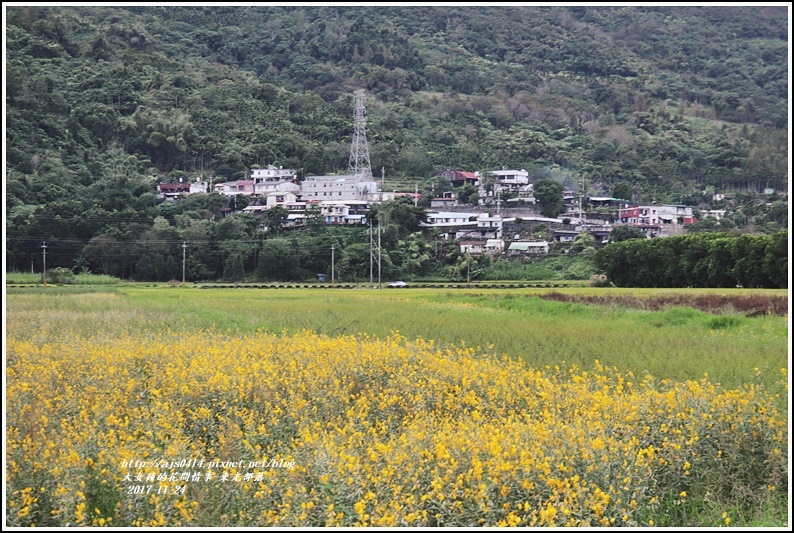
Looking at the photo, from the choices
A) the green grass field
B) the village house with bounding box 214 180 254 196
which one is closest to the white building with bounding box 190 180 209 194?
the village house with bounding box 214 180 254 196

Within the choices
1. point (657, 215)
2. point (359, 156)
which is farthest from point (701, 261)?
point (359, 156)

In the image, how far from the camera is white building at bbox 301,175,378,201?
3088 inches

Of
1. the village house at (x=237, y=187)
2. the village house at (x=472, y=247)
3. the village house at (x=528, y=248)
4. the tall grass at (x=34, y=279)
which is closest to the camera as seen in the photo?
the tall grass at (x=34, y=279)

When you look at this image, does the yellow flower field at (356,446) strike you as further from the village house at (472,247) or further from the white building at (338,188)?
the white building at (338,188)

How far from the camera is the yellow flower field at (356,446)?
13.7 ft

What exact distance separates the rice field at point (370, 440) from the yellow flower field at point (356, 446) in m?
0.02

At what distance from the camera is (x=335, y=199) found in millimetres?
77688

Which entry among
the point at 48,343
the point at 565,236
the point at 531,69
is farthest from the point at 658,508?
the point at 531,69

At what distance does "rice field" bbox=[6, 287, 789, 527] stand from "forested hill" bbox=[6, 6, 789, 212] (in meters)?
46.9

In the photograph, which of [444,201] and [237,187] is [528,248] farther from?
[237,187]

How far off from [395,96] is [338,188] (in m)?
54.7

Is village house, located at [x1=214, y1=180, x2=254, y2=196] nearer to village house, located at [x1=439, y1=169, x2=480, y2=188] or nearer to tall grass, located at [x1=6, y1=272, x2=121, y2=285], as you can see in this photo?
village house, located at [x1=439, y1=169, x2=480, y2=188]

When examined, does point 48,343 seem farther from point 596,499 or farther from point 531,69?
point 531,69

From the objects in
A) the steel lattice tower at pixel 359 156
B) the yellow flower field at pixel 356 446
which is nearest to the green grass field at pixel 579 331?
the yellow flower field at pixel 356 446
